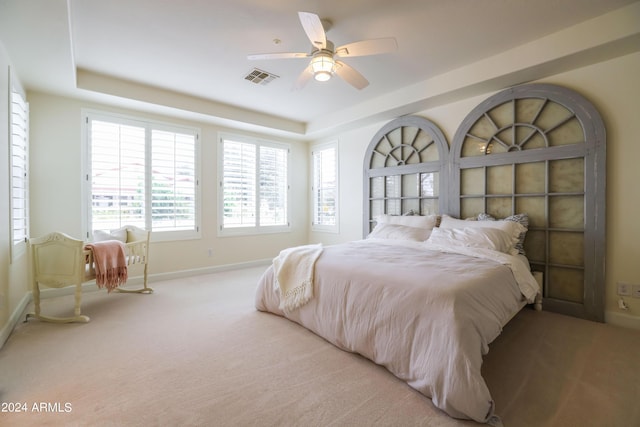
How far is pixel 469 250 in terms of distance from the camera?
258cm

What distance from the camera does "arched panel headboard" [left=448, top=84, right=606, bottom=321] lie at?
8.51 feet

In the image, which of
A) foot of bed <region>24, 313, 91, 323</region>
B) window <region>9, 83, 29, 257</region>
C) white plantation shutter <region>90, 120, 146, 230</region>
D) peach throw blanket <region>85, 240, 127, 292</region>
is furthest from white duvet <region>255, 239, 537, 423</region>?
white plantation shutter <region>90, 120, 146, 230</region>

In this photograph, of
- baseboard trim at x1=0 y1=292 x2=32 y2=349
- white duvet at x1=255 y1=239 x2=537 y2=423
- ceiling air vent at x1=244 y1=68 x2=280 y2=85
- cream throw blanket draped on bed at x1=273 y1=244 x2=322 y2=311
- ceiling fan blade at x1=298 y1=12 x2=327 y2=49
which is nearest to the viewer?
white duvet at x1=255 y1=239 x2=537 y2=423

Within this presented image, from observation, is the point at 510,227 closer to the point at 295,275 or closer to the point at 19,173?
the point at 295,275

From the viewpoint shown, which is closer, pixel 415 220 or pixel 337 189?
pixel 415 220

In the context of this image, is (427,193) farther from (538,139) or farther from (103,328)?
(103,328)

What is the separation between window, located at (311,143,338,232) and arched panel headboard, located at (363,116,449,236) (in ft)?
2.57

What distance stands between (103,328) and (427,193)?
388cm

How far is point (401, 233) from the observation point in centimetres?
332

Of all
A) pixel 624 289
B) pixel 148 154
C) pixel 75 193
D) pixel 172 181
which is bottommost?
pixel 624 289

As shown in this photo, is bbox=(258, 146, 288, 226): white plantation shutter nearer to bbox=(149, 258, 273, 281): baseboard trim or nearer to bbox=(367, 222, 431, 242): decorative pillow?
bbox=(149, 258, 273, 281): baseboard trim

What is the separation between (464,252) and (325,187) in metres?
3.20

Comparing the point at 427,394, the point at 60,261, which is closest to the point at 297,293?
the point at 427,394

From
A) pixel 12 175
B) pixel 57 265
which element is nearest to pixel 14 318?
pixel 57 265
